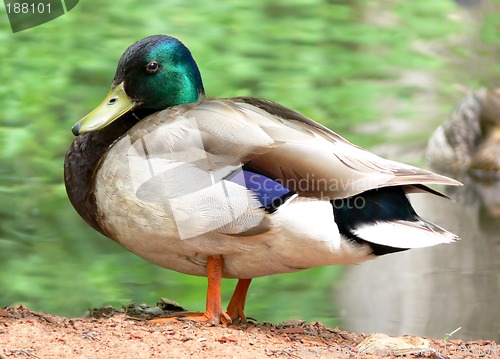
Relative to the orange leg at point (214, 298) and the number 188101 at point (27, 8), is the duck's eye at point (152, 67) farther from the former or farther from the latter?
the number 188101 at point (27, 8)

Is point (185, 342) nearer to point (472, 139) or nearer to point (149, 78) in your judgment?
point (149, 78)

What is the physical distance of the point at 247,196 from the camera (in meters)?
3.45

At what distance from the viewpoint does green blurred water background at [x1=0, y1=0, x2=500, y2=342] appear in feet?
17.9

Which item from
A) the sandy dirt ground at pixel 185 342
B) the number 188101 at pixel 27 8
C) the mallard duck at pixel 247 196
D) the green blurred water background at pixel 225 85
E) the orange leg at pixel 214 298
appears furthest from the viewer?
the number 188101 at pixel 27 8

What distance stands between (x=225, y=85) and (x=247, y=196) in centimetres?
449

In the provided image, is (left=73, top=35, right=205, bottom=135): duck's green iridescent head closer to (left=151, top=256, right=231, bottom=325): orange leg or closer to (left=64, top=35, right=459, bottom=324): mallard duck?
(left=64, top=35, right=459, bottom=324): mallard duck

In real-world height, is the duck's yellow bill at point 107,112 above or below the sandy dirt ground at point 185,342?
above

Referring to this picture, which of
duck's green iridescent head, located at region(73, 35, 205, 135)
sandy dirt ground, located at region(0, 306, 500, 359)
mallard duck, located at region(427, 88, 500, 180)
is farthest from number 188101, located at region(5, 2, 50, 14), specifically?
sandy dirt ground, located at region(0, 306, 500, 359)

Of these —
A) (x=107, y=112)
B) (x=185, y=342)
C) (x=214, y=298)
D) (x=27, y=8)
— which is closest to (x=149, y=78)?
(x=107, y=112)

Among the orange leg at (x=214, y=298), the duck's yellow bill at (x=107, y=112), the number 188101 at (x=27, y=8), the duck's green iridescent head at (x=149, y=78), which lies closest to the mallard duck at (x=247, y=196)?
the orange leg at (x=214, y=298)

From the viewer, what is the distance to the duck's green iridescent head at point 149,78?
12.9ft

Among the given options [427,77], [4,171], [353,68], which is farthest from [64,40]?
[427,77]

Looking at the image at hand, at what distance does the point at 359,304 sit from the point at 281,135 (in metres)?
1.87

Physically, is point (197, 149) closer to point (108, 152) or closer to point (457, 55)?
point (108, 152)
